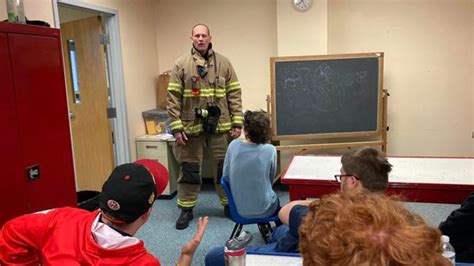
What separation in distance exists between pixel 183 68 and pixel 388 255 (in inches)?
112

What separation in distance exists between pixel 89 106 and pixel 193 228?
1.58 m

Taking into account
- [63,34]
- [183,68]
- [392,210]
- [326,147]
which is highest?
[63,34]

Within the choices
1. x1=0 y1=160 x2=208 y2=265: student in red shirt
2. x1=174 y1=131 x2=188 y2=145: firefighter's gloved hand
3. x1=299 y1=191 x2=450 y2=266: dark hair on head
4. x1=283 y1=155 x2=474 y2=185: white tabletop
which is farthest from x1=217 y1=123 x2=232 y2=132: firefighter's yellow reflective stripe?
x1=299 y1=191 x2=450 y2=266: dark hair on head

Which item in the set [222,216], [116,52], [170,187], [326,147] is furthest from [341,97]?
[116,52]

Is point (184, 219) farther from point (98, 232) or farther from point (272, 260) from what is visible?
point (98, 232)

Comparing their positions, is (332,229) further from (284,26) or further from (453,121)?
(453,121)

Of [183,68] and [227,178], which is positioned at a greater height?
[183,68]

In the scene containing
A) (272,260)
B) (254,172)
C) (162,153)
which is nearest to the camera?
(272,260)

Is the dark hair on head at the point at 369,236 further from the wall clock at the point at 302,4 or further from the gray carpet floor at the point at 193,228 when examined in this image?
the wall clock at the point at 302,4

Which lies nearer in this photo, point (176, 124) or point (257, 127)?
point (257, 127)

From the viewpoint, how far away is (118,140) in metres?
3.83

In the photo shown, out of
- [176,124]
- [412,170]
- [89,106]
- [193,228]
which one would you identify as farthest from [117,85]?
[412,170]

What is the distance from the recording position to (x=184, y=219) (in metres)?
3.30

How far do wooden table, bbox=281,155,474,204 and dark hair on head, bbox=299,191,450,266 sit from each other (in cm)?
129
